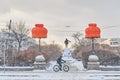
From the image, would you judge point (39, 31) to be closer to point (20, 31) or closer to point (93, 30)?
point (93, 30)

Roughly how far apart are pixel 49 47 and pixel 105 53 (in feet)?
121

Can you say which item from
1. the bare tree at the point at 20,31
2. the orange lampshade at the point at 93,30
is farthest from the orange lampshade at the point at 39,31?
the bare tree at the point at 20,31

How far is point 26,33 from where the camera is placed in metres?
61.6

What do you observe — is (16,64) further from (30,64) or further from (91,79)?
(91,79)

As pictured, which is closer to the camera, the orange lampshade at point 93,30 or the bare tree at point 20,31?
the orange lampshade at point 93,30

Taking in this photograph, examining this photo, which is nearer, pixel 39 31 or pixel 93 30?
pixel 93 30

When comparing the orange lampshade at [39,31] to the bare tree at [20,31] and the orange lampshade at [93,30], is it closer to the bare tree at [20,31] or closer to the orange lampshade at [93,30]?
the orange lampshade at [93,30]

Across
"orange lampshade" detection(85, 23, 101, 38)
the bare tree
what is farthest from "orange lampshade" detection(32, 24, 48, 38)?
the bare tree

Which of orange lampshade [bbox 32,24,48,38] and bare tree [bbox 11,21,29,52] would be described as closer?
orange lampshade [bbox 32,24,48,38]

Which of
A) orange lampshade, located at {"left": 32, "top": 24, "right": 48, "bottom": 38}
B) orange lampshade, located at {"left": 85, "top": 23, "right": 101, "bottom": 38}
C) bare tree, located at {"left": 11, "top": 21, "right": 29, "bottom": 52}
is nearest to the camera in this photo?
orange lampshade, located at {"left": 85, "top": 23, "right": 101, "bottom": 38}

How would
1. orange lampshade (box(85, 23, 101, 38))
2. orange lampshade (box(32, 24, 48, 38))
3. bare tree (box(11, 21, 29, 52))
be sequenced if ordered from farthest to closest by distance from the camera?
bare tree (box(11, 21, 29, 52)), orange lampshade (box(32, 24, 48, 38)), orange lampshade (box(85, 23, 101, 38))

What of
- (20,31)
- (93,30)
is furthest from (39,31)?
(20,31)

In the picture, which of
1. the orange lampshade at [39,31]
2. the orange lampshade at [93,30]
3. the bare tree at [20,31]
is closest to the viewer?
the orange lampshade at [93,30]

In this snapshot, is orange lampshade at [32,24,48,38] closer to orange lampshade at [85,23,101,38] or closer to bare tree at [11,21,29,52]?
orange lampshade at [85,23,101,38]
